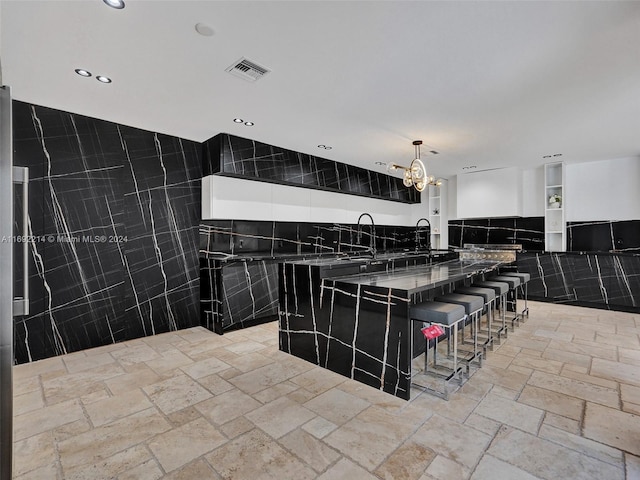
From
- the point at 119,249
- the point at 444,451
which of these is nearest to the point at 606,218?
the point at 444,451

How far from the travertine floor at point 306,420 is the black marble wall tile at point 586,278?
2.23 metres

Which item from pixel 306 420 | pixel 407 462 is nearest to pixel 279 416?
pixel 306 420

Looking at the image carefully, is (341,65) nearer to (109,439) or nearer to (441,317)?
(441,317)

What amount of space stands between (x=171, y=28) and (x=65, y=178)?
2.30 metres

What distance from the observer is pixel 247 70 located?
8.31ft

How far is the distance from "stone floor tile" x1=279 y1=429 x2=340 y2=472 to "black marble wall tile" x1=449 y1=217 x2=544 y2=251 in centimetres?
597

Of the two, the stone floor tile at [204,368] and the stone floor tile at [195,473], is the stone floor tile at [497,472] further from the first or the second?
the stone floor tile at [204,368]

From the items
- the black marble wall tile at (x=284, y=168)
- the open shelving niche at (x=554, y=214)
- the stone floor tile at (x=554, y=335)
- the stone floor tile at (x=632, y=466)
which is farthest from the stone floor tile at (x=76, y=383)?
the open shelving niche at (x=554, y=214)

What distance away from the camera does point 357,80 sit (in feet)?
8.85

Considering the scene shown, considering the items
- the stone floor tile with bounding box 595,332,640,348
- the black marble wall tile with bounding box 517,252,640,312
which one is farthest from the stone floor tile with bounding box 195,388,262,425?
the black marble wall tile with bounding box 517,252,640,312

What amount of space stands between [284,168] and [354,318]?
110 inches

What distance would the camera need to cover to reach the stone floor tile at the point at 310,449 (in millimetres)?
1791

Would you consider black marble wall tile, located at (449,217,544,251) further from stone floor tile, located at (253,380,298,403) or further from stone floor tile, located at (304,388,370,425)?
stone floor tile, located at (253,380,298,403)

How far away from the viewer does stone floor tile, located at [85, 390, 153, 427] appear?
7.36 ft
